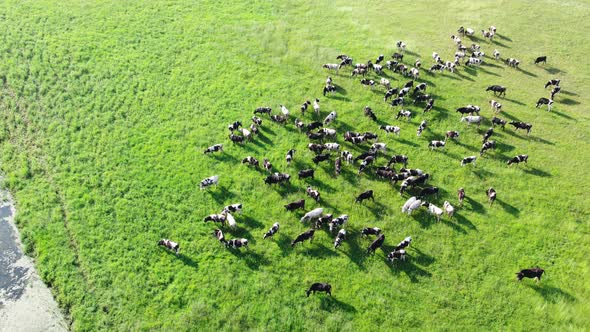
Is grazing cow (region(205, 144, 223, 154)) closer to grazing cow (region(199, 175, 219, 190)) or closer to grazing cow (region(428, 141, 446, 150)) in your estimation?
grazing cow (region(199, 175, 219, 190))

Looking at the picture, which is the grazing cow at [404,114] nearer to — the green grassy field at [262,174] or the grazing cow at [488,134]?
the green grassy field at [262,174]

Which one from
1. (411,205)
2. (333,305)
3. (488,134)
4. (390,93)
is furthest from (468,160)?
(333,305)

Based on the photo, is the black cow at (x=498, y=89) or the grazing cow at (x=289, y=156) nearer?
the grazing cow at (x=289, y=156)

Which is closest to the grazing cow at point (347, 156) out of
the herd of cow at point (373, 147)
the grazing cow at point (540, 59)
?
the herd of cow at point (373, 147)

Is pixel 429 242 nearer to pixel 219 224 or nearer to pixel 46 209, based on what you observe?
pixel 219 224

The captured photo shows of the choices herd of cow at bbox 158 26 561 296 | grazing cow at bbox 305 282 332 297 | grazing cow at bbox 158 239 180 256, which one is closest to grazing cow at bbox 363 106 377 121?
herd of cow at bbox 158 26 561 296

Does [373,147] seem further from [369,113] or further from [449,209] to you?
[449,209]
